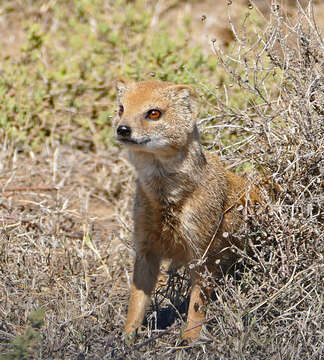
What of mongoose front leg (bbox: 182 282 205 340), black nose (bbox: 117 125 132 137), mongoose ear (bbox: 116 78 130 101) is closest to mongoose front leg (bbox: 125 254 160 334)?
mongoose front leg (bbox: 182 282 205 340)

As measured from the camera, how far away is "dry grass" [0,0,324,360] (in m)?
3.57

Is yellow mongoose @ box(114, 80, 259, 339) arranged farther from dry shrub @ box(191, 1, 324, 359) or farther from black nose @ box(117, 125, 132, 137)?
dry shrub @ box(191, 1, 324, 359)

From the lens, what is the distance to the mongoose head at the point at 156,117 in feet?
11.8

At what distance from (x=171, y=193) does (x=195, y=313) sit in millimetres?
774

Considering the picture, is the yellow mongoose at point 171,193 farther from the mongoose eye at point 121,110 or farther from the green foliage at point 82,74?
the green foliage at point 82,74

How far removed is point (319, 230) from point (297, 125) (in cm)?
70

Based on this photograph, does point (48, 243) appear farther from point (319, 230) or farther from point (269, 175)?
point (319, 230)

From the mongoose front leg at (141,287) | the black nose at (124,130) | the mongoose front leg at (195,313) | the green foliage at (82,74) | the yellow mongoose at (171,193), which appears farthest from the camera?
the green foliage at (82,74)

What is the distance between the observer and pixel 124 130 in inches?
139

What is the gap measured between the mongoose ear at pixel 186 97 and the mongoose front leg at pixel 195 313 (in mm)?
1096

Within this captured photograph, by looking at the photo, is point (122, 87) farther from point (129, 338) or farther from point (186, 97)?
point (129, 338)

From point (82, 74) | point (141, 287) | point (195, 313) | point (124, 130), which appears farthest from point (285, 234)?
point (82, 74)

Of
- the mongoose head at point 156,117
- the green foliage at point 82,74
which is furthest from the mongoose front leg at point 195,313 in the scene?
the green foliage at point 82,74

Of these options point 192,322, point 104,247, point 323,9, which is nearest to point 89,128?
point 104,247
